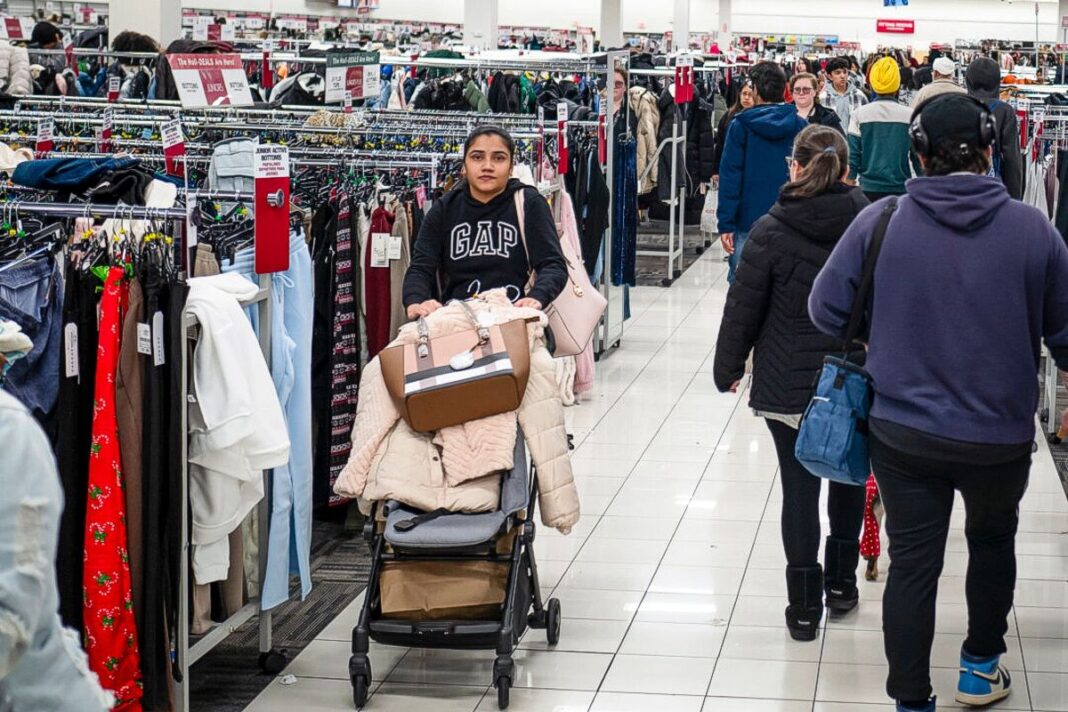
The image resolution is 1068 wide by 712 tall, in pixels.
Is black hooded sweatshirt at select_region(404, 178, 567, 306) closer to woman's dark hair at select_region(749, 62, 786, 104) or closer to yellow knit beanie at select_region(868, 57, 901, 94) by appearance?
woman's dark hair at select_region(749, 62, 786, 104)

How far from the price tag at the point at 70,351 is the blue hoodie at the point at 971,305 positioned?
74.4 inches

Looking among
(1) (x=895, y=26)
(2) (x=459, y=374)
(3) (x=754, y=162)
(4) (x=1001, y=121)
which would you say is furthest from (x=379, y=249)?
(1) (x=895, y=26)

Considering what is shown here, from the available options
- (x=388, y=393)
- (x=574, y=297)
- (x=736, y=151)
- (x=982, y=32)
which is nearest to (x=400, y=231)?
(x=574, y=297)

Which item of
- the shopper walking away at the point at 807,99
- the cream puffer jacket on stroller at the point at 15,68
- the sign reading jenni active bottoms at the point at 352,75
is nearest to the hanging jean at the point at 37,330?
the sign reading jenni active bottoms at the point at 352,75

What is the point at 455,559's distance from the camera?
4250mm

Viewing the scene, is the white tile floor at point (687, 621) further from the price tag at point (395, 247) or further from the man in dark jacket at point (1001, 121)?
the man in dark jacket at point (1001, 121)

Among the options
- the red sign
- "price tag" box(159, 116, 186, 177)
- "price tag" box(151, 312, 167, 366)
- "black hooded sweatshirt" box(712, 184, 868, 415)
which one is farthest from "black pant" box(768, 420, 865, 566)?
the red sign

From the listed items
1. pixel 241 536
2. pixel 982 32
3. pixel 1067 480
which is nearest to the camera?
pixel 241 536

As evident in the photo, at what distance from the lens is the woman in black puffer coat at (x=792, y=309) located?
440cm

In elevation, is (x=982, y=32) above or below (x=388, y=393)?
above

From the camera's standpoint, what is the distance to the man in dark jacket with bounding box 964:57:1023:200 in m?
8.07

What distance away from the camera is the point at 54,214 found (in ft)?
12.9

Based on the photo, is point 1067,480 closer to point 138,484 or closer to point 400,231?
point 400,231

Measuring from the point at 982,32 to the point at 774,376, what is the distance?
3213cm
